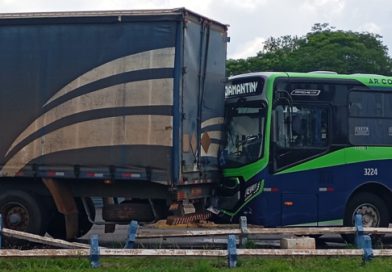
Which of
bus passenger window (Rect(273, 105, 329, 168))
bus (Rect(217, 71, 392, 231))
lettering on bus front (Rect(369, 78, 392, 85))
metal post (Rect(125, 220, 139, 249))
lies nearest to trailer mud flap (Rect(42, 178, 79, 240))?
metal post (Rect(125, 220, 139, 249))

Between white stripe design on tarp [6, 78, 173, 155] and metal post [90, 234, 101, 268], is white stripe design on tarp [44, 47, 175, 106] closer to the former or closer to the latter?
white stripe design on tarp [6, 78, 173, 155]

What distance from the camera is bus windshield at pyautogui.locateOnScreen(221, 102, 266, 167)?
1446cm

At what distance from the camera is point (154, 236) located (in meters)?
13.1

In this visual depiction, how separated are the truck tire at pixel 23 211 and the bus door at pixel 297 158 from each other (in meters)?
4.22

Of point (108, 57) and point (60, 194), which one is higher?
point (108, 57)

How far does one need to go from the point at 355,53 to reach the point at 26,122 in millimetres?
37883

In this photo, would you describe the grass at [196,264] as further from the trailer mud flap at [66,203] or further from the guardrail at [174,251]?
the trailer mud flap at [66,203]

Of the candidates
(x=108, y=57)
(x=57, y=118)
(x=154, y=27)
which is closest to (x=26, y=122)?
(x=57, y=118)

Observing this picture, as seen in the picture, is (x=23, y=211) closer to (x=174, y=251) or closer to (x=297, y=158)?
(x=174, y=251)

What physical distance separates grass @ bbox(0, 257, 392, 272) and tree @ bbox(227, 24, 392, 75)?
3742 cm

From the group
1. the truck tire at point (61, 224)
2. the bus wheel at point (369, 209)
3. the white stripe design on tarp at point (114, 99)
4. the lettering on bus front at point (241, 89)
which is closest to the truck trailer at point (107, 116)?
the white stripe design on tarp at point (114, 99)

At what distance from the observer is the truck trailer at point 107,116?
1334 centimetres

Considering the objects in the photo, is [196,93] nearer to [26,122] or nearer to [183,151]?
[183,151]

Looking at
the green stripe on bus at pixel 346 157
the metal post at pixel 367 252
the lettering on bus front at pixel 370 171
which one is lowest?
the metal post at pixel 367 252
